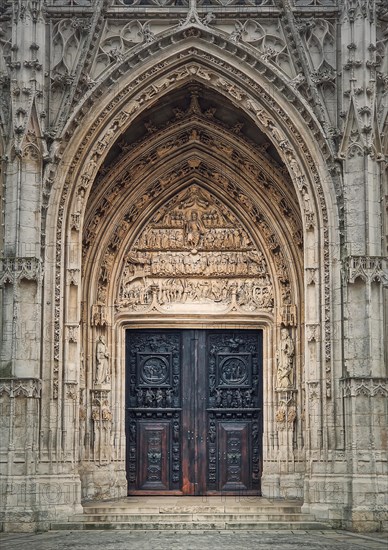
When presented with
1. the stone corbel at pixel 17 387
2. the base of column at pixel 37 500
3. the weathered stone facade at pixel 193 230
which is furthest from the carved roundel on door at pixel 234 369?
the stone corbel at pixel 17 387

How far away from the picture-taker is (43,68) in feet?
65.9

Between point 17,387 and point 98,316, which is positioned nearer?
point 17,387

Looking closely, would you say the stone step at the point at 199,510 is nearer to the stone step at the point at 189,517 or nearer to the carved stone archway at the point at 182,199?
the stone step at the point at 189,517

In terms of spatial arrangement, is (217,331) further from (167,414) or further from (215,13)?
(215,13)

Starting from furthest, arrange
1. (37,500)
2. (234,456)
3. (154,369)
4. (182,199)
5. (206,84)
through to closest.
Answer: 1. (182,199)
2. (154,369)
3. (234,456)
4. (206,84)
5. (37,500)

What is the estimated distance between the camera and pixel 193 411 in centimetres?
2273

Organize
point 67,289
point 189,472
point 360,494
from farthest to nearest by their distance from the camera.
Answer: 1. point 189,472
2. point 67,289
3. point 360,494

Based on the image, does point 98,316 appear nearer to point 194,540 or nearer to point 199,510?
point 199,510

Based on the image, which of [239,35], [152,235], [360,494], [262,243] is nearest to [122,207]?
[152,235]

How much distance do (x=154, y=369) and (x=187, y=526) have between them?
4.48m

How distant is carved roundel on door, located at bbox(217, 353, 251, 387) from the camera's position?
2288 centimetres

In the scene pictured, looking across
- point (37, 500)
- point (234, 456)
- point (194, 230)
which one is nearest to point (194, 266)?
point (194, 230)

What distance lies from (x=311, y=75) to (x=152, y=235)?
497 centimetres

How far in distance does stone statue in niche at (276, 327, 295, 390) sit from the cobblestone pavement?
402 cm
